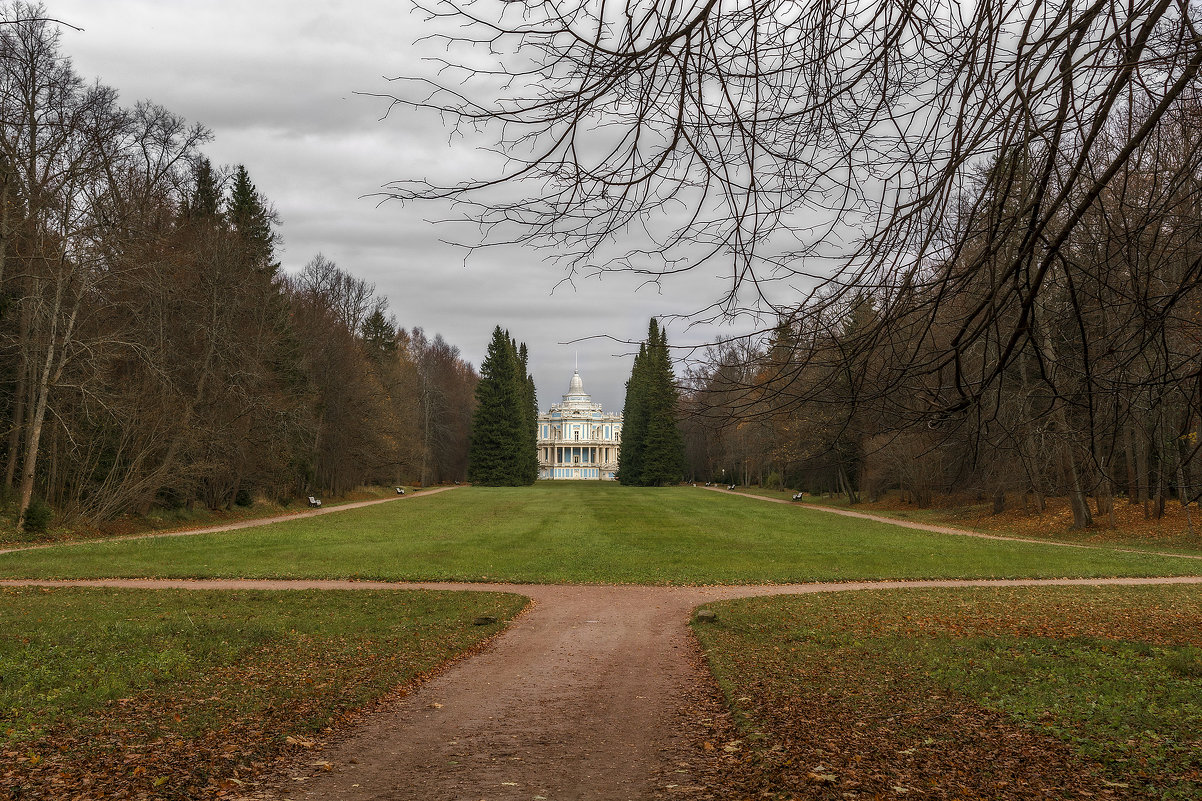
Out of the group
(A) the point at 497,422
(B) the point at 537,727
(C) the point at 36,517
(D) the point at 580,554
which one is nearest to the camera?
(B) the point at 537,727

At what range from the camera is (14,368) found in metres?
23.3

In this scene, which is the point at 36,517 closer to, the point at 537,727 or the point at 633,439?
the point at 537,727

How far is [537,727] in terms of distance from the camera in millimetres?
6391

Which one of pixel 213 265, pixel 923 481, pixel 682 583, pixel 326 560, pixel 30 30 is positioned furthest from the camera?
pixel 923 481

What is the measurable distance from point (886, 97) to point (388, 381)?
53.7 meters

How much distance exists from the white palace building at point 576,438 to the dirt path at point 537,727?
11171 centimetres

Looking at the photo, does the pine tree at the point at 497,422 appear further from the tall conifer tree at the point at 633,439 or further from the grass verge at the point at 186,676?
the grass verge at the point at 186,676

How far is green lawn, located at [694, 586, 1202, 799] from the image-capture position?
4.87 m

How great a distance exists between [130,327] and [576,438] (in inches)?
4036

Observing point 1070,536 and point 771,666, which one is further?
point 1070,536

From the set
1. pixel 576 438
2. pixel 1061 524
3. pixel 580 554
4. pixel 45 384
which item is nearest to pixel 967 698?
pixel 580 554

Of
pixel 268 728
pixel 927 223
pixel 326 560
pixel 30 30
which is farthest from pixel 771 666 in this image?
pixel 30 30

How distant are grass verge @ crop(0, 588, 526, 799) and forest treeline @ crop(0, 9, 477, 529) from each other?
273 inches

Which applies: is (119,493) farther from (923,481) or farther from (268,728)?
(923,481)
